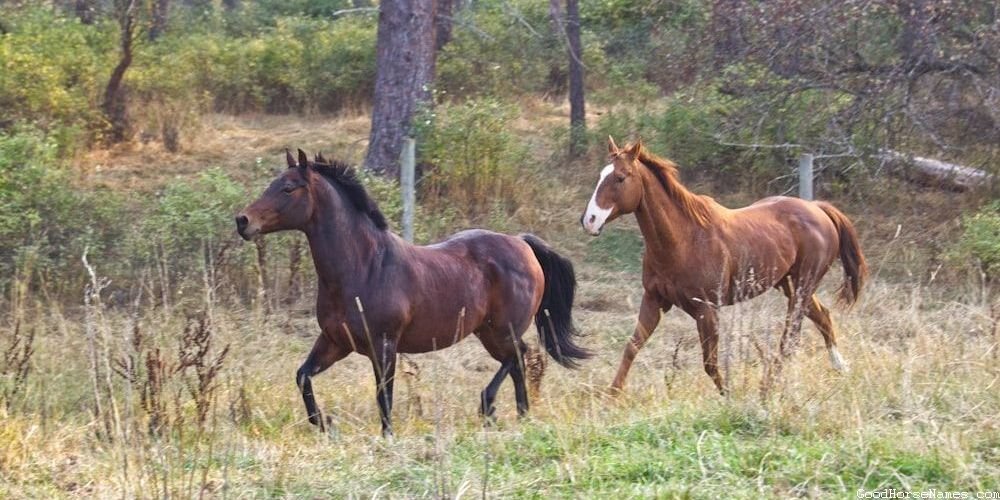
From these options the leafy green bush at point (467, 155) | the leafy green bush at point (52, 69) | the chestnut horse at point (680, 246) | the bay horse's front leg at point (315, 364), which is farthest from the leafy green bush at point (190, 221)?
the chestnut horse at point (680, 246)

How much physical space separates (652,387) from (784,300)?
167 inches

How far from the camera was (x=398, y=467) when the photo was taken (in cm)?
525

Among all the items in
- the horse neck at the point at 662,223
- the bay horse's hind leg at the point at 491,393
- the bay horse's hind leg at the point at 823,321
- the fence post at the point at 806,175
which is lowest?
the bay horse's hind leg at the point at 491,393

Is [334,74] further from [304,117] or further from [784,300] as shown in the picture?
[784,300]

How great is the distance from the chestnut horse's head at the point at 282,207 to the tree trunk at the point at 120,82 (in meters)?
8.32

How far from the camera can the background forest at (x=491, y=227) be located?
17.1 feet

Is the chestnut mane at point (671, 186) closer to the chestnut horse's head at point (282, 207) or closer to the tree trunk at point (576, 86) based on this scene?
the chestnut horse's head at point (282, 207)

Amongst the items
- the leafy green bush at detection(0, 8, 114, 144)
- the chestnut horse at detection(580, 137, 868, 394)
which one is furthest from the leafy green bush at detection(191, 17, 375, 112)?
the chestnut horse at detection(580, 137, 868, 394)

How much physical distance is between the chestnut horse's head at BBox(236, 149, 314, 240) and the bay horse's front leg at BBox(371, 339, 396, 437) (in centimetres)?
89

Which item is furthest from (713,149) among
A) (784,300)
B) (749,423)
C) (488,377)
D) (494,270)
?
(749,423)

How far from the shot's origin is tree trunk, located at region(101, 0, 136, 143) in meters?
14.8

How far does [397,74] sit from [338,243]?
661 cm

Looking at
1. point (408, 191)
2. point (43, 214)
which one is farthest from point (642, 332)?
point (43, 214)

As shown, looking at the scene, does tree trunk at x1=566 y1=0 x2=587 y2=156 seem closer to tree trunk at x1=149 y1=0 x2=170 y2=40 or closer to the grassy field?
tree trunk at x1=149 y1=0 x2=170 y2=40
